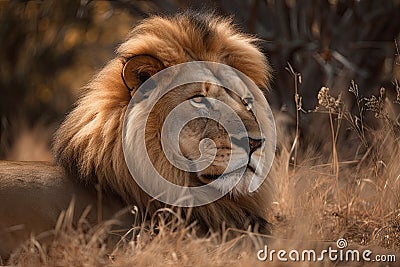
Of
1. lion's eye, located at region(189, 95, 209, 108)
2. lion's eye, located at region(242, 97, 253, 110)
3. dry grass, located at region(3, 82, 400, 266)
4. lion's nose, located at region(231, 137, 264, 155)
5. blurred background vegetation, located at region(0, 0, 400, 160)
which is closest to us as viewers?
dry grass, located at region(3, 82, 400, 266)

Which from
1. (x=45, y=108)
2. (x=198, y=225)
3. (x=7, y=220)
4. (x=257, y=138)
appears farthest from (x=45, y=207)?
(x=45, y=108)

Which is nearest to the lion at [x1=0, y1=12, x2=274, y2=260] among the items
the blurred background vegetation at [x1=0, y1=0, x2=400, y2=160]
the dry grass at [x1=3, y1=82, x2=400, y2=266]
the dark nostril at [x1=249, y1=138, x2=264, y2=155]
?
the dark nostril at [x1=249, y1=138, x2=264, y2=155]

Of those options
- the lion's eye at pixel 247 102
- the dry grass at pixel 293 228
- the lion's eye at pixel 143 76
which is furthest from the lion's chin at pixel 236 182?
the lion's eye at pixel 143 76

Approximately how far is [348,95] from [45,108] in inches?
200

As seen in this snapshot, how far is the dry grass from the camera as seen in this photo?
3.15 metres

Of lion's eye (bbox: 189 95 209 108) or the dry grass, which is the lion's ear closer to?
lion's eye (bbox: 189 95 209 108)

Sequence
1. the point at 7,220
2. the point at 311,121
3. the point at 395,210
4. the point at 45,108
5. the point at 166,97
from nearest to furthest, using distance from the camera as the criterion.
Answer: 1. the point at 7,220
2. the point at 166,97
3. the point at 395,210
4. the point at 311,121
5. the point at 45,108

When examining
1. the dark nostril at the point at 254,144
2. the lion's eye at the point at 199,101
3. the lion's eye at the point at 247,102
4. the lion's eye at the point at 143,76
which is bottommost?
the dark nostril at the point at 254,144

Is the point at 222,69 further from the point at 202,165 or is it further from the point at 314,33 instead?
the point at 314,33

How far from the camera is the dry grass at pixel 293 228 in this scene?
3154 millimetres

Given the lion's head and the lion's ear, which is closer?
the lion's head

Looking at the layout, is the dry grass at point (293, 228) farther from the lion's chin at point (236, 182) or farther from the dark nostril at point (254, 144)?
the dark nostril at point (254, 144)

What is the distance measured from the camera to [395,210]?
14.2 feet

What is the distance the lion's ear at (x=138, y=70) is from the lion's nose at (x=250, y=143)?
522mm
